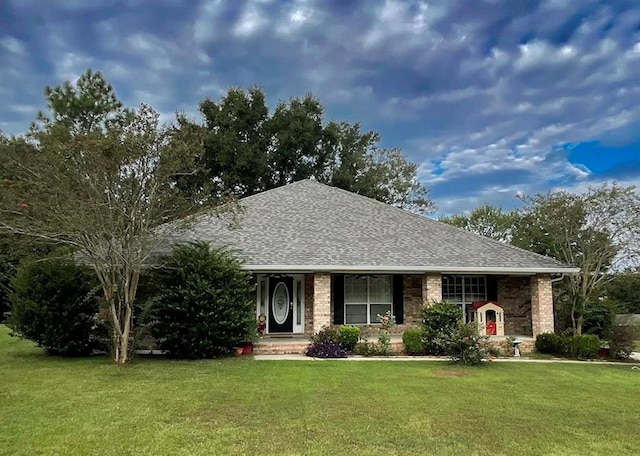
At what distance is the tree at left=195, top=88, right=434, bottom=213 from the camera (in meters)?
29.8

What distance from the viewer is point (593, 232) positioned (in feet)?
50.7

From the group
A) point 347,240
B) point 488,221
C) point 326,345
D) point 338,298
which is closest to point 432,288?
point 338,298

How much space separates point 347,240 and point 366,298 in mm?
2012

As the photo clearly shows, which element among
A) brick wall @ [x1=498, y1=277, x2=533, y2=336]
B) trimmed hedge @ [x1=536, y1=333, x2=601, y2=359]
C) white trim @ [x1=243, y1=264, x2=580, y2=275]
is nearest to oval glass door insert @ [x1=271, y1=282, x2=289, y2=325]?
white trim @ [x1=243, y1=264, x2=580, y2=275]

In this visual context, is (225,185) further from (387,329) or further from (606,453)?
(606,453)

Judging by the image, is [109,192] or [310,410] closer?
[310,410]

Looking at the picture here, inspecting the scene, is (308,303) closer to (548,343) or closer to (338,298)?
(338,298)

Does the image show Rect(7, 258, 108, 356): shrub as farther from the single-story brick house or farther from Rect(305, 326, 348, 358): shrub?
Rect(305, 326, 348, 358): shrub

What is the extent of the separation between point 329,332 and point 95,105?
2073 cm

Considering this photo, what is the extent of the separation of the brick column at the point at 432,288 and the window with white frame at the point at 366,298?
1.50 m

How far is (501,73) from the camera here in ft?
47.7

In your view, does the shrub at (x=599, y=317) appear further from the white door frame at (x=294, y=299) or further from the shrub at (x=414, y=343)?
the white door frame at (x=294, y=299)

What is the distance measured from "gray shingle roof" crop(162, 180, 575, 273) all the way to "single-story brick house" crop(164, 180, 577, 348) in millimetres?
33

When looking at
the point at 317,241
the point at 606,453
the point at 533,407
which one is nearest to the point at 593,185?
the point at 317,241
